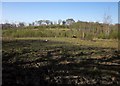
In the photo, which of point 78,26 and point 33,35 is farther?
point 78,26

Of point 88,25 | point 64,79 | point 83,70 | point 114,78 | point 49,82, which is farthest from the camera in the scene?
point 88,25

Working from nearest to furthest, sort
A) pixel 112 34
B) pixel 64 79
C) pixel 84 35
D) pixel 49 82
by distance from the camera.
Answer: pixel 49 82, pixel 64 79, pixel 112 34, pixel 84 35

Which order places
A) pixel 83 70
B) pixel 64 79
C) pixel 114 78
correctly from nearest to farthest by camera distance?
pixel 64 79
pixel 114 78
pixel 83 70

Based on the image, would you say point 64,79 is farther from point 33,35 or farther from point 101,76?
point 33,35

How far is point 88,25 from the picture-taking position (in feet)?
227

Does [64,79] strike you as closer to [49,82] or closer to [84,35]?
[49,82]

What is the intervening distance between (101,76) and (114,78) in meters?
0.56

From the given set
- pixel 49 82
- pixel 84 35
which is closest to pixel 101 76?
pixel 49 82

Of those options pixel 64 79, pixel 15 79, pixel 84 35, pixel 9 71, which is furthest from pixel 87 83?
pixel 84 35

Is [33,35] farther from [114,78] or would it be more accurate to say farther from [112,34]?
[114,78]

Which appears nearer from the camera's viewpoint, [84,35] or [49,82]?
[49,82]

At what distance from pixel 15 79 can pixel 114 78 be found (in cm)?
402

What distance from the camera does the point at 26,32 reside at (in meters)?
58.8

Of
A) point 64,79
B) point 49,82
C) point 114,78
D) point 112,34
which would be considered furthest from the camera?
point 112,34
